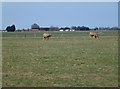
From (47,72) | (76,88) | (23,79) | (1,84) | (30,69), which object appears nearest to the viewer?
(76,88)

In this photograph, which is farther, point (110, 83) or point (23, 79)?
point (23, 79)

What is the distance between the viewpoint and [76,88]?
11703 mm

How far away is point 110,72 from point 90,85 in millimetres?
3386

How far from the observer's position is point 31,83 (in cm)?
1275

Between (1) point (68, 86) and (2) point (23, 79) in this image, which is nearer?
(1) point (68, 86)

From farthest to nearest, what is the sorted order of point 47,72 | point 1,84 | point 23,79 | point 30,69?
1. point 30,69
2. point 47,72
3. point 23,79
4. point 1,84

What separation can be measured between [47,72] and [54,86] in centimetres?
339

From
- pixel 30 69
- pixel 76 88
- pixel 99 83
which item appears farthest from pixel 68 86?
pixel 30 69

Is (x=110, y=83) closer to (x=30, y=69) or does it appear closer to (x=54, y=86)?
(x=54, y=86)

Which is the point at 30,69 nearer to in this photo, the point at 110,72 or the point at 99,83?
the point at 110,72

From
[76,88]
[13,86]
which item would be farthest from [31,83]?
[76,88]

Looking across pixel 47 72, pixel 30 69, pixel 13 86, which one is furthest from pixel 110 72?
pixel 13 86

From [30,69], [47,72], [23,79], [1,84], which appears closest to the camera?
[1,84]

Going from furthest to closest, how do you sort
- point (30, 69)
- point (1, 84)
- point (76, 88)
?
point (30, 69) < point (1, 84) < point (76, 88)
